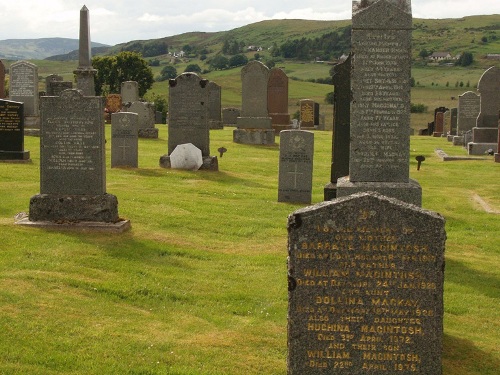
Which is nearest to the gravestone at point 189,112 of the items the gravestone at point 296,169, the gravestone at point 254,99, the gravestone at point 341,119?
the gravestone at point 296,169

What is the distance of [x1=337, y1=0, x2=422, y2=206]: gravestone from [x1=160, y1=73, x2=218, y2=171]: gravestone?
10527 mm

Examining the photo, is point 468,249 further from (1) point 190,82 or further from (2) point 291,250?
(1) point 190,82

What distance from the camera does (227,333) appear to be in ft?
24.9

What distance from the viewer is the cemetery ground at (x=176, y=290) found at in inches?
272

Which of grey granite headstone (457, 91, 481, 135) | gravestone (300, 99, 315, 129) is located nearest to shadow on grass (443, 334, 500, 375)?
grey granite headstone (457, 91, 481, 135)

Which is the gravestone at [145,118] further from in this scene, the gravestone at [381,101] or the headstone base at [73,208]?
the gravestone at [381,101]

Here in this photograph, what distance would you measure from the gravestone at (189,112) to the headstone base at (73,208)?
8.85 m

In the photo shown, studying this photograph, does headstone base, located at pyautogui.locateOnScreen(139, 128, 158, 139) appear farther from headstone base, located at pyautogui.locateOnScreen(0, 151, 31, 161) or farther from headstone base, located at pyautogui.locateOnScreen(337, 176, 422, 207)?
headstone base, located at pyautogui.locateOnScreen(337, 176, 422, 207)

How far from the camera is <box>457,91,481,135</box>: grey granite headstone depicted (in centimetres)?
3250

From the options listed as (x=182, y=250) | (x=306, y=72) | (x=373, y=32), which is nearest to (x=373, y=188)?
(x=373, y=32)

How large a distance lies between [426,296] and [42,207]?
7.69 m

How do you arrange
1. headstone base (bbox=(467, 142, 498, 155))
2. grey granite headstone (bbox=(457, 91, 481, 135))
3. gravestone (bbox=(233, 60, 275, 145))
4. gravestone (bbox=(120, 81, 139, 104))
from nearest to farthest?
headstone base (bbox=(467, 142, 498, 155))
gravestone (bbox=(233, 60, 275, 145))
grey granite headstone (bbox=(457, 91, 481, 135))
gravestone (bbox=(120, 81, 139, 104))

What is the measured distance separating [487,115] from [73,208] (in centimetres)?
2062

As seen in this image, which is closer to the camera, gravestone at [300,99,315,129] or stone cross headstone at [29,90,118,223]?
stone cross headstone at [29,90,118,223]
